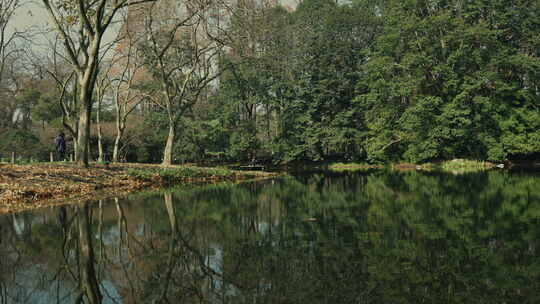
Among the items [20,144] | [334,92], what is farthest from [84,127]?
[334,92]

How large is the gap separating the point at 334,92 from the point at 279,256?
36.1m

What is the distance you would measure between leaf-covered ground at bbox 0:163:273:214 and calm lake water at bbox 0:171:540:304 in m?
3.78

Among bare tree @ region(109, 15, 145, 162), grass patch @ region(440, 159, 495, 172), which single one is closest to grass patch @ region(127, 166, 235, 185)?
bare tree @ region(109, 15, 145, 162)

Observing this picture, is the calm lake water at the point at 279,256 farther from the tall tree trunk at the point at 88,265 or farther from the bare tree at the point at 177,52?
the bare tree at the point at 177,52

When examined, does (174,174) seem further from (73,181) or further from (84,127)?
(73,181)

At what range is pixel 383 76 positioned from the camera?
38.7 metres

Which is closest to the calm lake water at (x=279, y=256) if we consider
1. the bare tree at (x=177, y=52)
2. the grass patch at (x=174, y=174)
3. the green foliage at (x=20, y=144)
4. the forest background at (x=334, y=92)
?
the grass patch at (x=174, y=174)

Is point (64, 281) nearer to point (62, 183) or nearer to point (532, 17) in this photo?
point (62, 183)

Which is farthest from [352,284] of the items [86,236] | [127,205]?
[127,205]

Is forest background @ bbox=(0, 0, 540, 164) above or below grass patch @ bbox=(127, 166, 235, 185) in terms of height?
above

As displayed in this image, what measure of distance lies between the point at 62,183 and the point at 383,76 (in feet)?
102

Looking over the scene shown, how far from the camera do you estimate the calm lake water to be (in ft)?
12.8

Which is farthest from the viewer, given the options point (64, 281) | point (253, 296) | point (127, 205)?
point (127, 205)

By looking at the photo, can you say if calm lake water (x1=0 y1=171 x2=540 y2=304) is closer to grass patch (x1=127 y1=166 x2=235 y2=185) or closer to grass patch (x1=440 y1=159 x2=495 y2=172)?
grass patch (x1=127 y1=166 x2=235 y2=185)
